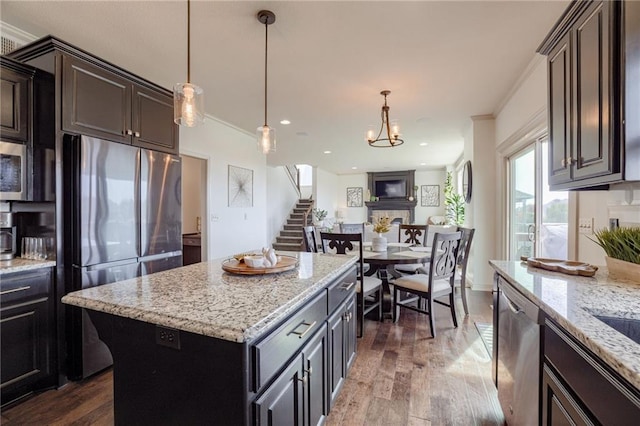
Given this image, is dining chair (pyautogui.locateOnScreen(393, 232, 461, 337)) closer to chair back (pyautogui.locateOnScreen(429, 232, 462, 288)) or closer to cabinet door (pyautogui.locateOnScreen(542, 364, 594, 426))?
chair back (pyautogui.locateOnScreen(429, 232, 462, 288))

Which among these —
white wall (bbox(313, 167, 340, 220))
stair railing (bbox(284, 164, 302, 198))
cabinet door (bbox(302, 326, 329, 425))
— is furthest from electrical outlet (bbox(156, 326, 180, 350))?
stair railing (bbox(284, 164, 302, 198))

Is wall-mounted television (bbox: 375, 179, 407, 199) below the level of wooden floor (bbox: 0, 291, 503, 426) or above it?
above

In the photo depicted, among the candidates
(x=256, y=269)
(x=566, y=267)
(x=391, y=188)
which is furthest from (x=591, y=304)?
(x=391, y=188)

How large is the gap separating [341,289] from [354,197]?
923 cm

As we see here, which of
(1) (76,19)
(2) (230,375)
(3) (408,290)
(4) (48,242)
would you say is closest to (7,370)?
(4) (48,242)

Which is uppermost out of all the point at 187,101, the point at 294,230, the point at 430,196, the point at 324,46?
the point at 324,46

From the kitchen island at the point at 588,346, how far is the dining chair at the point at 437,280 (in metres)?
1.31

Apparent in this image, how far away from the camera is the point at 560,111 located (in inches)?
67.1

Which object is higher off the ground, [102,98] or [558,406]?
[102,98]

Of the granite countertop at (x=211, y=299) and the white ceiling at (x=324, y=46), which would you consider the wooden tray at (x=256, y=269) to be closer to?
the granite countertop at (x=211, y=299)

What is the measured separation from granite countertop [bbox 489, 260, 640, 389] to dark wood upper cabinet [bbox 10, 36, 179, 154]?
2.84 meters

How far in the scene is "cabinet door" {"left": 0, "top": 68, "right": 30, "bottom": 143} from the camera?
1.92 m

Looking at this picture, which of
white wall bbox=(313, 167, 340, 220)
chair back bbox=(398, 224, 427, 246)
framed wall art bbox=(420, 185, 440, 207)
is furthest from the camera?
framed wall art bbox=(420, 185, 440, 207)

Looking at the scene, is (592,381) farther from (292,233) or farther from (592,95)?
(292,233)
